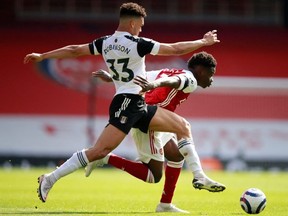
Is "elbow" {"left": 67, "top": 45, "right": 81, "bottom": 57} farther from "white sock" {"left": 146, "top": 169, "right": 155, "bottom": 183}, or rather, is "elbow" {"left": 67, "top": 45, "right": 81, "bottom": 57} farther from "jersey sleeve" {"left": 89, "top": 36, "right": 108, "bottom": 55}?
"white sock" {"left": 146, "top": 169, "right": 155, "bottom": 183}

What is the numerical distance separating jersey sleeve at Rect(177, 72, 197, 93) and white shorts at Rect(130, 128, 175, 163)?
761mm

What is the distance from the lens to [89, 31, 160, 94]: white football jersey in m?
9.55

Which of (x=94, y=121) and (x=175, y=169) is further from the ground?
(x=175, y=169)

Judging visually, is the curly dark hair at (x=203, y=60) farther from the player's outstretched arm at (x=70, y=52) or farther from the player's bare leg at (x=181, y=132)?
the player's outstretched arm at (x=70, y=52)

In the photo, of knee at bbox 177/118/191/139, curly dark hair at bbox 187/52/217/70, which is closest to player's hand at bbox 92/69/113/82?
curly dark hair at bbox 187/52/217/70

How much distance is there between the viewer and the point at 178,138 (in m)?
9.84

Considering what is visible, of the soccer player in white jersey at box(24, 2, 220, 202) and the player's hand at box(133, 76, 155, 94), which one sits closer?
→ the player's hand at box(133, 76, 155, 94)

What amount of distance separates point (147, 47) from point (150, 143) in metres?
1.32

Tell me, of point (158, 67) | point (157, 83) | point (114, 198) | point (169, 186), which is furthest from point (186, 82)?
point (158, 67)

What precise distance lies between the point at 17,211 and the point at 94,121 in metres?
17.3

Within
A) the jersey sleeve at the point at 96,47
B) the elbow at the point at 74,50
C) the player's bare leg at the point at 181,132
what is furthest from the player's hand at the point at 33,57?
the player's bare leg at the point at 181,132

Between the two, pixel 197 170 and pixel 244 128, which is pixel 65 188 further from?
pixel 244 128

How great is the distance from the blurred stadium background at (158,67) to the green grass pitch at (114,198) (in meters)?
7.12

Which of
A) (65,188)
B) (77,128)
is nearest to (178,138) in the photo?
(65,188)
